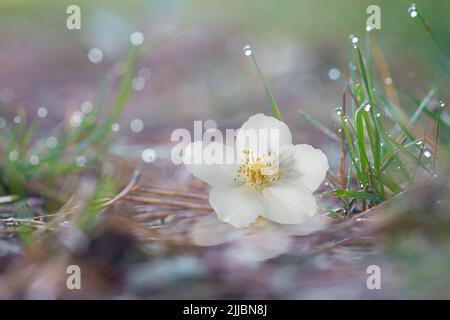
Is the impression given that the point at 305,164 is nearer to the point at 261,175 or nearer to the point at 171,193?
the point at 261,175

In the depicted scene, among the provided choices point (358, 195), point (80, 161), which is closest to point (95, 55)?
point (80, 161)

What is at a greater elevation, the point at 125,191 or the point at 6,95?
the point at 6,95

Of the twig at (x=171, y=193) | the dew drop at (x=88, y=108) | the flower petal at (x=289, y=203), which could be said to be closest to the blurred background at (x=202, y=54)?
the dew drop at (x=88, y=108)

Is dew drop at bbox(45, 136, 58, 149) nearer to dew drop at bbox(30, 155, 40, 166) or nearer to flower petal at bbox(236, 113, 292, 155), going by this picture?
dew drop at bbox(30, 155, 40, 166)

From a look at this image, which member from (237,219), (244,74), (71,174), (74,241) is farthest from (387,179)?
(244,74)

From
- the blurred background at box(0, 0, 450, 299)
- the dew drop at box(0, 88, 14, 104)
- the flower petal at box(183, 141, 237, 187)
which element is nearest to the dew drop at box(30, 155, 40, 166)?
the blurred background at box(0, 0, 450, 299)

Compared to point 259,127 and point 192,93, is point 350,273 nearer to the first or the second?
point 259,127
